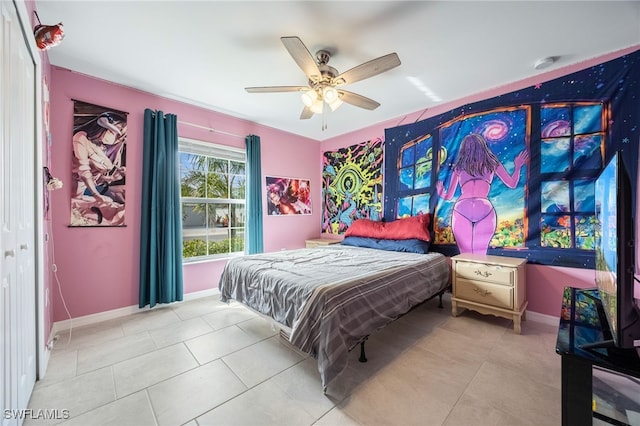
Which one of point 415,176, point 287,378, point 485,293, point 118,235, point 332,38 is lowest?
point 287,378

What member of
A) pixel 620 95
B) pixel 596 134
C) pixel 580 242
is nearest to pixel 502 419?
pixel 580 242

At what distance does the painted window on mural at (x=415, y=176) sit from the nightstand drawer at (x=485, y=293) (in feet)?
3.72

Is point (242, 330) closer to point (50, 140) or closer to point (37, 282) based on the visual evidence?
point (37, 282)

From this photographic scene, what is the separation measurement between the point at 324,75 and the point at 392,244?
2253mm

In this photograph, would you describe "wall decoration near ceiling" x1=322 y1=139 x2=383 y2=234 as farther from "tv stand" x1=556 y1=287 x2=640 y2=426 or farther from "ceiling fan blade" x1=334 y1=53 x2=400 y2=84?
"tv stand" x1=556 y1=287 x2=640 y2=426

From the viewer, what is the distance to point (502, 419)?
1.37 metres

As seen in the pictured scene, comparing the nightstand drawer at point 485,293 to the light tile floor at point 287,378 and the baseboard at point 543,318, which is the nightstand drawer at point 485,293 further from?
the baseboard at point 543,318

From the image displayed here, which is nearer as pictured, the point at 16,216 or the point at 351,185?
the point at 16,216

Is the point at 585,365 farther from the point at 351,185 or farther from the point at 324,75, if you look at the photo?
the point at 351,185

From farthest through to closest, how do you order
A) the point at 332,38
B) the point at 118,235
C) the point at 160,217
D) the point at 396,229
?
1. the point at 396,229
2. the point at 160,217
3. the point at 118,235
4. the point at 332,38

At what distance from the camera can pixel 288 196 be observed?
4.48 metres

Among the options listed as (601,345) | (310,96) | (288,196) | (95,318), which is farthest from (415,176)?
(95,318)

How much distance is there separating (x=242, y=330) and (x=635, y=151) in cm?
391

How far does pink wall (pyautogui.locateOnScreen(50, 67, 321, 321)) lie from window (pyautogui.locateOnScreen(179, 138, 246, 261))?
18 centimetres
